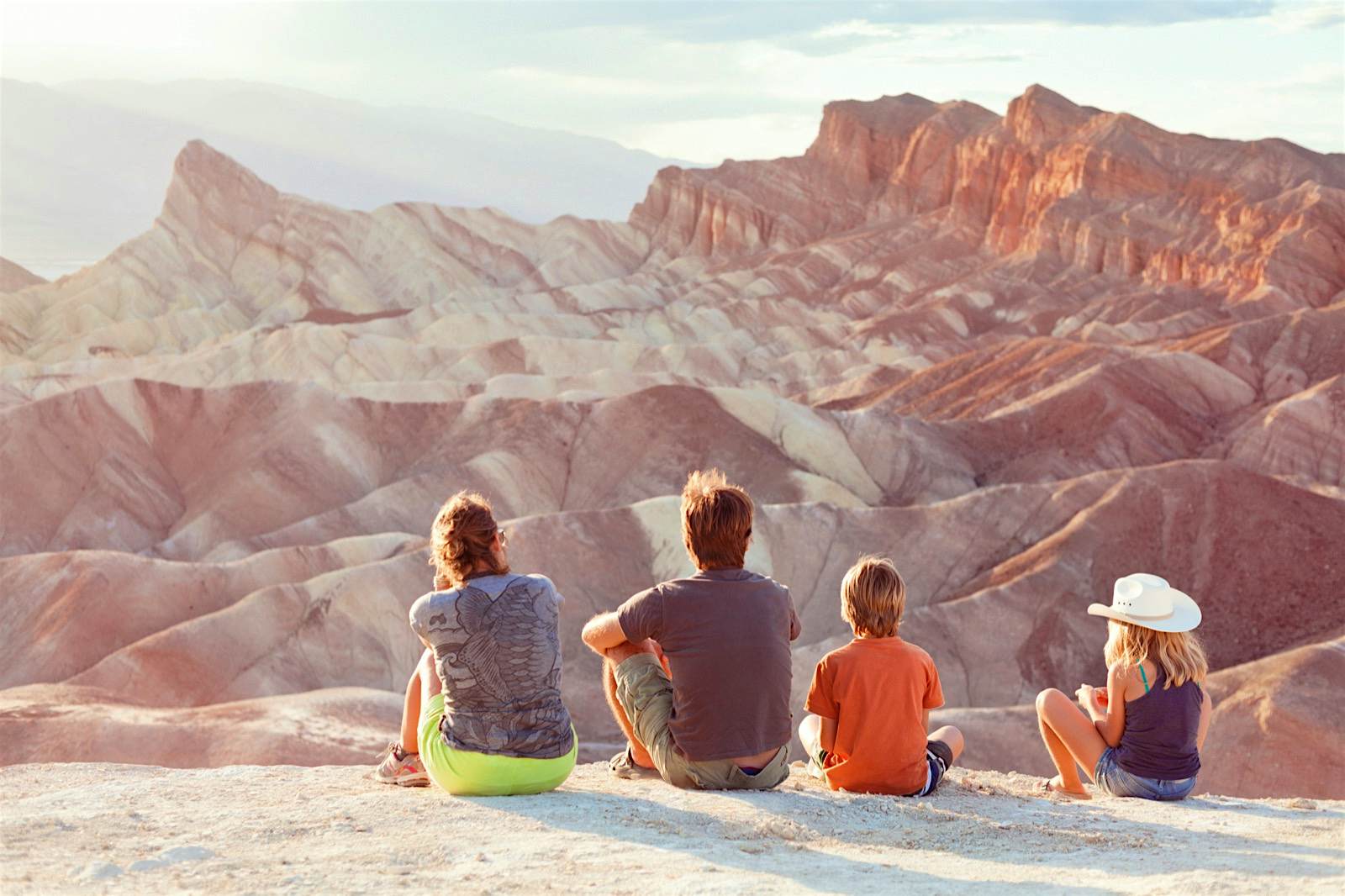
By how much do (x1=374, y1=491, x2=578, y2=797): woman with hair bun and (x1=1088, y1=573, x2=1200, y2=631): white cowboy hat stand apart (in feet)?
9.88

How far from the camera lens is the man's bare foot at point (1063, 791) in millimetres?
8102

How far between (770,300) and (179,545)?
46717 millimetres

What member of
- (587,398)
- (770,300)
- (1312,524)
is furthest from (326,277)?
(1312,524)

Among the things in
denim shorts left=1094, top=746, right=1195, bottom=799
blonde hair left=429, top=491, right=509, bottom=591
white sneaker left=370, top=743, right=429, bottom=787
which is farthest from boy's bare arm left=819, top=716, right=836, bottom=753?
white sneaker left=370, top=743, right=429, bottom=787

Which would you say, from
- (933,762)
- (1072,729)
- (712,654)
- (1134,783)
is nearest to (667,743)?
(712,654)

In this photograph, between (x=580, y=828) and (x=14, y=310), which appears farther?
(x=14, y=310)

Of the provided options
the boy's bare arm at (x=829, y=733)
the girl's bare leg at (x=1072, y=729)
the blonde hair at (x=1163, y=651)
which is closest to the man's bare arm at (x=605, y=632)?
the boy's bare arm at (x=829, y=733)

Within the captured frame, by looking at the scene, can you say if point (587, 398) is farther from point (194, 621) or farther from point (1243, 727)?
point (1243, 727)

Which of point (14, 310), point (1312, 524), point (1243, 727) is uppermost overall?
point (14, 310)

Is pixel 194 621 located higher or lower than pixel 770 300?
lower

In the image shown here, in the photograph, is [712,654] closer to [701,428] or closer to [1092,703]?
[1092,703]

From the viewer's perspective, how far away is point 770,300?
77875 millimetres

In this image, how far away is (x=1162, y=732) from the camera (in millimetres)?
7766

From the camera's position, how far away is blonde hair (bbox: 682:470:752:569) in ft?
22.3
